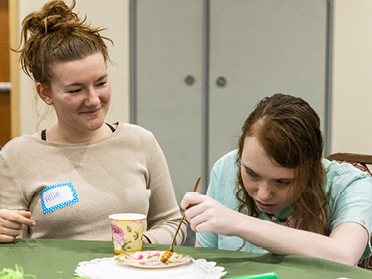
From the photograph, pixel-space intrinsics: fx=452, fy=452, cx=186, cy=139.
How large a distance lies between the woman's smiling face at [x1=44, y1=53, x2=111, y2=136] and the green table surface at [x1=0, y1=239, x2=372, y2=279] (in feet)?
1.34

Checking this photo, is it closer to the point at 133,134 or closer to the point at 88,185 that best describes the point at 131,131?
the point at 133,134

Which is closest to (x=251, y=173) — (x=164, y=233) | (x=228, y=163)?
(x=228, y=163)

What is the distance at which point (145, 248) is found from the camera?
111 cm

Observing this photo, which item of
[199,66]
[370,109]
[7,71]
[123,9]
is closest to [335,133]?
[370,109]

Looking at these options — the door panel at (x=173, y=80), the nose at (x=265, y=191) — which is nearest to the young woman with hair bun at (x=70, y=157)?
the nose at (x=265, y=191)

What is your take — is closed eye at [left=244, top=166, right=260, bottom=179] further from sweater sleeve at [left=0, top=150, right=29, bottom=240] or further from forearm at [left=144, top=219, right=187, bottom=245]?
sweater sleeve at [left=0, top=150, right=29, bottom=240]

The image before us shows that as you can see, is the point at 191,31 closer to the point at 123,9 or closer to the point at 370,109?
the point at 123,9

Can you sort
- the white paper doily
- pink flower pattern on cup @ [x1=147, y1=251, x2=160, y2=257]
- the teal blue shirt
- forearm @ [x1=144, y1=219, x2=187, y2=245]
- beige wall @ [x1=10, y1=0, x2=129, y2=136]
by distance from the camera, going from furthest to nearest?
beige wall @ [x1=10, y1=0, x2=129, y2=136] → forearm @ [x1=144, y1=219, x2=187, y2=245] → the teal blue shirt → pink flower pattern on cup @ [x1=147, y1=251, x2=160, y2=257] → the white paper doily

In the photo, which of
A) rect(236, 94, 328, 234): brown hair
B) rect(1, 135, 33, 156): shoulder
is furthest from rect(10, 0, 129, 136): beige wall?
rect(236, 94, 328, 234): brown hair

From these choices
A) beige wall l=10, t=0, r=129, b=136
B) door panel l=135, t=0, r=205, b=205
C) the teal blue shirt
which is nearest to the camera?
the teal blue shirt

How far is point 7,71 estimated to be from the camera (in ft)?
10.1

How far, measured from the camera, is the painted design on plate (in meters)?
0.95

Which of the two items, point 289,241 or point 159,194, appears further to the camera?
point 159,194

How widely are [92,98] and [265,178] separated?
58 cm
